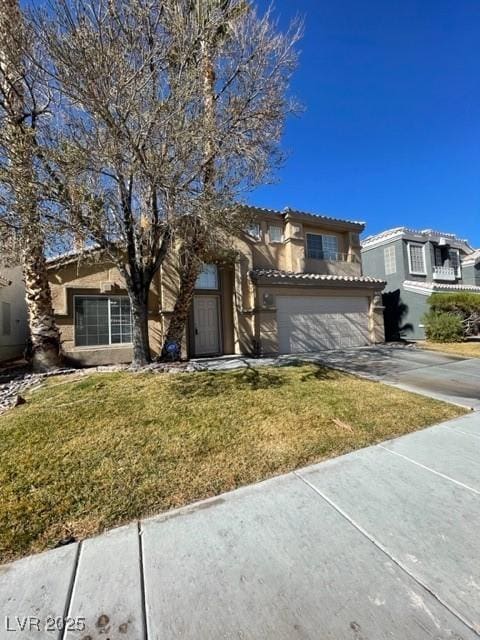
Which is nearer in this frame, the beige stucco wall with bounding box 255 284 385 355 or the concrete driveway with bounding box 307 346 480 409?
the concrete driveway with bounding box 307 346 480 409

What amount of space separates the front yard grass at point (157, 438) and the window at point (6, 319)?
5.87m

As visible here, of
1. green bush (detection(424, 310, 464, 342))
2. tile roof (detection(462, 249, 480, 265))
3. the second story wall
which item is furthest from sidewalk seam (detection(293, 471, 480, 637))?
tile roof (detection(462, 249, 480, 265))

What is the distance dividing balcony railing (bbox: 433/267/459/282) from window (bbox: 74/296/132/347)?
19.8 metres

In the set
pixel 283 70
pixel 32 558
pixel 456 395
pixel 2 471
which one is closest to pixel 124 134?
pixel 283 70

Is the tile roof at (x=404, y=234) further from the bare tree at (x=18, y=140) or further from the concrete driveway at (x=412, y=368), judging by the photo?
the bare tree at (x=18, y=140)

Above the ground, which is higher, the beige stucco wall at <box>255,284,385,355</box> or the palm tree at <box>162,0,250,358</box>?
the palm tree at <box>162,0,250,358</box>

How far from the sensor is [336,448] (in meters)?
4.22

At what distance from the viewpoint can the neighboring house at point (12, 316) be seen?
1135cm

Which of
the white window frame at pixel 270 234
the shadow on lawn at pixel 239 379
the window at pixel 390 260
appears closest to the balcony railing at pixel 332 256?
the white window frame at pixel 270 234

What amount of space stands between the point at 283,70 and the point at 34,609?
9.70m

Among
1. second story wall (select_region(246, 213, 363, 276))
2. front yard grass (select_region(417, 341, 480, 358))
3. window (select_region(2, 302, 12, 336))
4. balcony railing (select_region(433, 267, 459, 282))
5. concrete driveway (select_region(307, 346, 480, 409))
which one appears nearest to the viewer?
concrete driveway (select_region(307, 346, 480, 409))

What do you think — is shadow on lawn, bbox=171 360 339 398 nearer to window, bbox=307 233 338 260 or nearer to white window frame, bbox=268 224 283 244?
white window frame, bbox=268 224 283 244

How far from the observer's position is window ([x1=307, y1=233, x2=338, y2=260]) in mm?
15891

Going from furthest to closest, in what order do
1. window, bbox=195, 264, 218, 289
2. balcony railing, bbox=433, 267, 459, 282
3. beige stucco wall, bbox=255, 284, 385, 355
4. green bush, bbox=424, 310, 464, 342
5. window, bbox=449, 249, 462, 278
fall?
window, bbox=449, 249, 462, 278
balcony railing, bbox=433, 267, 459, 282
green bush, bbox=424, 310, 464, 342
window, bbox=195, 264, 218, 289
beige stucco wall, bbox=255, 284, 385, 355
